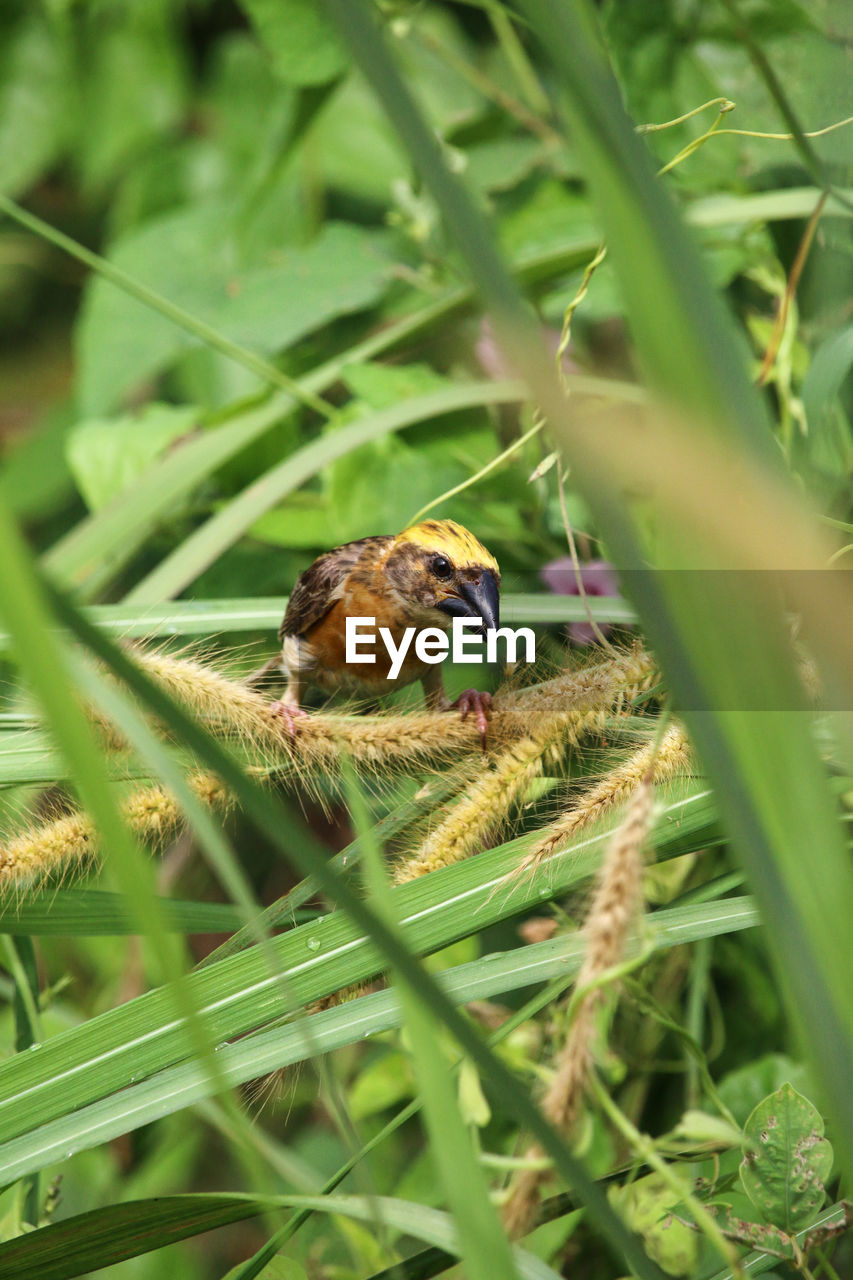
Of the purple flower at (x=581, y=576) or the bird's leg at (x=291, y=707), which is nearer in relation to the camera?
the bird's leg at (x=291, y=707)

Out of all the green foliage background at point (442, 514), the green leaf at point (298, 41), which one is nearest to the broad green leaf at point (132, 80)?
the green foliage background at point (442, 514)

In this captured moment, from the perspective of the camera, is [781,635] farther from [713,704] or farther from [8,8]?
[8,8]

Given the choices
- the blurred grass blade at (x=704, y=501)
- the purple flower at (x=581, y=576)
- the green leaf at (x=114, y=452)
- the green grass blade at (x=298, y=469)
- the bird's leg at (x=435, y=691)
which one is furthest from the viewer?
the green leaf at (x=114, y=452)

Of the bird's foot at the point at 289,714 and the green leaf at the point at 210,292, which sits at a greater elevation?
the green leaf at the point at 210,292

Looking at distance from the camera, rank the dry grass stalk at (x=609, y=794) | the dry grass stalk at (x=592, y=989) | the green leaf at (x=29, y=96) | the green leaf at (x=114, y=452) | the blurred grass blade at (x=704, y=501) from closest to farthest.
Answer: the blurred grass blade at (x=704, y=501)
the dry grass stalk at (x=592, y=989)
the dry grass stalk at (x=609, y=794)
the green leaf at (x=114, y=452)
the green leaf at (x=29, y=96)

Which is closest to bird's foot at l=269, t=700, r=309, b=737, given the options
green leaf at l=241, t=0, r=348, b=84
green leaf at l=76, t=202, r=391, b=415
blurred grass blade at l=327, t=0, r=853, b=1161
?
blurred grass blade at l=327, t=0, r=853, b=1161

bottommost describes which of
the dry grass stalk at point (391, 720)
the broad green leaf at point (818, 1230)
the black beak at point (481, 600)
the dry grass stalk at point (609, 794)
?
the broad green leaf at point (818, 1230)

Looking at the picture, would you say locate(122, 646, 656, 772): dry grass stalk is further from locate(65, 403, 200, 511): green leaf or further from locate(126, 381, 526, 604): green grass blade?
locate(65, 403, 200, 511): green leaf

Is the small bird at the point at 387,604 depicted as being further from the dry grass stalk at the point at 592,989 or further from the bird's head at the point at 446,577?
the dry grass stalk at the point at 592,989
